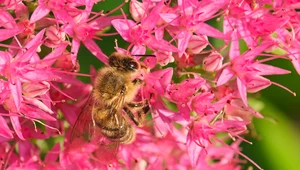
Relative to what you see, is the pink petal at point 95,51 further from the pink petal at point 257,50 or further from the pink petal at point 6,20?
the pink petal at point 257,50

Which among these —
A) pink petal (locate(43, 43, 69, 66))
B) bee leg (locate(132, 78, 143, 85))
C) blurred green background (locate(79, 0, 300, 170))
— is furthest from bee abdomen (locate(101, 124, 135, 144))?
blurred green background (locate(79, 0, 300, 170))

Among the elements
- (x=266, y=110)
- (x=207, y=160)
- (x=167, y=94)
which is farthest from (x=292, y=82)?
(x=167, y=94)

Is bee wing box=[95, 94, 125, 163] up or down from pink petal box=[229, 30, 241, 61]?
down

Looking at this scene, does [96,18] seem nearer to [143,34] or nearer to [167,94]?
[143,34]

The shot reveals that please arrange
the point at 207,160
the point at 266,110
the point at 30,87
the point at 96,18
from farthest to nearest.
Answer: the point at 266,110 → the point at 207,160 → the point at 96,18 → the point at 30,87

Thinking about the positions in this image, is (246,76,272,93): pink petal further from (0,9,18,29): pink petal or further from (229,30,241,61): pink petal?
(0,9,18,29): pink petal

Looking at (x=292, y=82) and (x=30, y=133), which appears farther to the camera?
(x=292, y=82)

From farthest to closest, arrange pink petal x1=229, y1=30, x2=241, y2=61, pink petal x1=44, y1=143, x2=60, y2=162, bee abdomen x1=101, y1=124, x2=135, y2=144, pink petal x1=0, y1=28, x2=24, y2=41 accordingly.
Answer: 1. pink petal x1=44, y1=143, x2=60, y2=162
2. pink petal x1=229, y1=30, x2=241, y2=61
3. bee abdomen x1=101, y1=124, x2=135, y2=144
4. pink petal x1=0, y1=28, x2=24, y2=41
